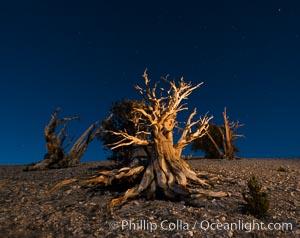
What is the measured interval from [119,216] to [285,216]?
4.61 metres

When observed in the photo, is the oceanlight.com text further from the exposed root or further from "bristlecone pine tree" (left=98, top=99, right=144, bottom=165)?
"bristlecone pine tree" (left=98, top=99, right=144, bottom=165)

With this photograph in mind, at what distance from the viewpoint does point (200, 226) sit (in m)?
7.30

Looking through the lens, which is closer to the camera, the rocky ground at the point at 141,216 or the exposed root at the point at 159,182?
the rocky ground at the point at 141,216

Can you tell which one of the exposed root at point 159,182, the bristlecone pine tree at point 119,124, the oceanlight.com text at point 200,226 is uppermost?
the bristlecone pine tree at point 119,124

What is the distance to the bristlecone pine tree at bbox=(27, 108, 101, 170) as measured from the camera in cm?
2036

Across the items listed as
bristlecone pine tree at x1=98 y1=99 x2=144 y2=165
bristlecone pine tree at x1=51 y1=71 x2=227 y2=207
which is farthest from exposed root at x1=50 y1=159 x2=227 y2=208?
bristlecone pine tree at x1=98 y1=99 x2=144 y2=165

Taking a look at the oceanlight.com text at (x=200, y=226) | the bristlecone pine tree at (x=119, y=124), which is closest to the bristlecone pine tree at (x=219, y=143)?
the bristlecone pine tree at (x=119, y=124)

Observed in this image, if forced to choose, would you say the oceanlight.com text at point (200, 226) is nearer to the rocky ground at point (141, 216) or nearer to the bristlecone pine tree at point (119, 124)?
the rocky ground at point (141, 216)

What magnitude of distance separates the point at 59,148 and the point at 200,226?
52.9ft

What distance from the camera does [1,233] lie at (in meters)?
7.52

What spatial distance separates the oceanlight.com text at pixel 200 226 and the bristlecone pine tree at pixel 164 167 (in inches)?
59.6

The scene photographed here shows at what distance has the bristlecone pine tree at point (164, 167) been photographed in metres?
9.66

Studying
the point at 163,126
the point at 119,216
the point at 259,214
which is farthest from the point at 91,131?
the point at 259,214

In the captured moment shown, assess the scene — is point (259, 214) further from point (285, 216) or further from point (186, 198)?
point (186, 198)
